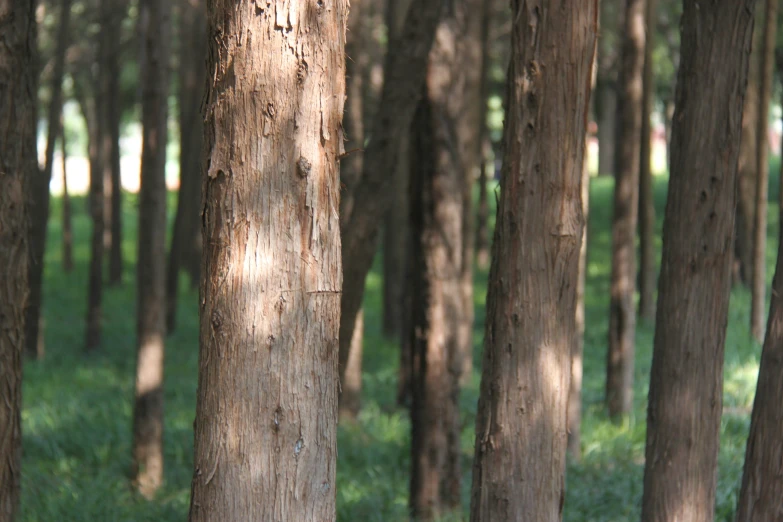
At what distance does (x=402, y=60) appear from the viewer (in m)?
5.77

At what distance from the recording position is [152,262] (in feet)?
23.6

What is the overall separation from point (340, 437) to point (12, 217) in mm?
4744

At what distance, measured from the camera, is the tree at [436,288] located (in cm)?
639

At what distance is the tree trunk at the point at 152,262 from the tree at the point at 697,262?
4.02 metres

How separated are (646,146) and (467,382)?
3577 mm

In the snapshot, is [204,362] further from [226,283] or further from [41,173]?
[41,173]

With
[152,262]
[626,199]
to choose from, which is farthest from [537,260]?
[626,199]

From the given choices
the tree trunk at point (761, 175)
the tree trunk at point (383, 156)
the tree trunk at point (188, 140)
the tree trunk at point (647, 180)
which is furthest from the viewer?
the tree trunk at point (188, 140)

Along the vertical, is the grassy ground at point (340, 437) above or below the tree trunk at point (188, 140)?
below

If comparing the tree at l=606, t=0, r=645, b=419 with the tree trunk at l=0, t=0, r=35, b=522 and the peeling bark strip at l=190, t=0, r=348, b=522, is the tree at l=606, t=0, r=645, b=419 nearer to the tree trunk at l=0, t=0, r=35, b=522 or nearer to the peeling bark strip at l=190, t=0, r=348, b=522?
the tree trunk at l=0, t=0, r=35, b=522

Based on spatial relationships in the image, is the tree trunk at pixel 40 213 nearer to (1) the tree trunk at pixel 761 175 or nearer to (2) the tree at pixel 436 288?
(2) the tree at pixel 436 288

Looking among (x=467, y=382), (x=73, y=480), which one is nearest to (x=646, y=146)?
(x=467, y=382)

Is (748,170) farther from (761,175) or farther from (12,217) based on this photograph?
(12,217)

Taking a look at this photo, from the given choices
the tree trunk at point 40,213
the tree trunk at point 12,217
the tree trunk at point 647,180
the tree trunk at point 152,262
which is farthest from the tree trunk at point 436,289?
the tree trunk at point 40,213
